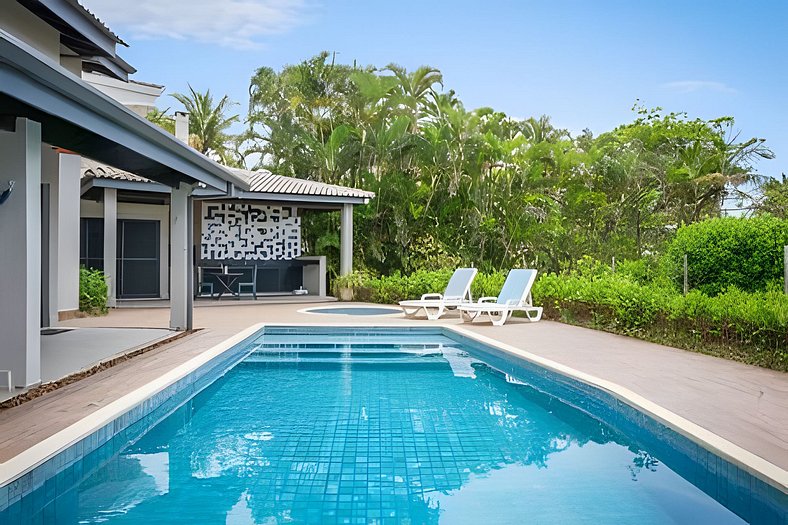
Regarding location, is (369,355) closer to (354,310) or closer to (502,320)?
(502,320)

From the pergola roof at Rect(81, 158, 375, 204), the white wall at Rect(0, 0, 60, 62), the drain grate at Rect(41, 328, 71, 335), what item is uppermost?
the white wall at Rect(0, 0, 60, 62)

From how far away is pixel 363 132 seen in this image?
22922mm

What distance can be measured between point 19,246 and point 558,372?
16.7 feet

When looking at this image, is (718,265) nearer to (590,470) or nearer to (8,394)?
(590,470)

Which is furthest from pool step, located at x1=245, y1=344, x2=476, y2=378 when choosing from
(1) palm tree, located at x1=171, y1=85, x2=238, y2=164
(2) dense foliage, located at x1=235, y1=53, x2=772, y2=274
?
(1) palm tree, located at x1=171, y1=85, x2=238, y2=164

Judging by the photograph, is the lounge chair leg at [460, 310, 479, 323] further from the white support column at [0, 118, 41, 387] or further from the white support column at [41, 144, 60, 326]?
the white support column at [0, 118, 41, 387]

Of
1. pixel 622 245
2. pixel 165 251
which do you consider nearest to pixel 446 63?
pixel 622 245

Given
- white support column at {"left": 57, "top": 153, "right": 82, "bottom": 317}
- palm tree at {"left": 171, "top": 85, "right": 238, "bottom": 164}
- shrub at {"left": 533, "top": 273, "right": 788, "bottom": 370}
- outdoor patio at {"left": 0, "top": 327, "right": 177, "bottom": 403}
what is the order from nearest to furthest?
outdoor patio at {"left": 0, "top": 327, "right": 177, "bottom": 403}, shrub at {"left": 533, "top": 273, "right": 788, "bottom": 370}, white support column at {"left": 57, "top": 153, "right": 82, "bottom": 317}, palm tree at {"left": 171, "top": 85, "right": 238, "bottom": 164}

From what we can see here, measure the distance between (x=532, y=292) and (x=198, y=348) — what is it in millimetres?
7335

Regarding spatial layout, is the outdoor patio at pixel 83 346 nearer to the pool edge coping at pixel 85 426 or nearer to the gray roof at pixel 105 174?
the pool edge coping at pixel 85 426

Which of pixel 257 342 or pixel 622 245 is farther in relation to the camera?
pixel 622 245

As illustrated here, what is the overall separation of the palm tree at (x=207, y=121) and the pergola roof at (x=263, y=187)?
43.9 feet

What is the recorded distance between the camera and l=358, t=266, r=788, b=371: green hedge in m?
7.52

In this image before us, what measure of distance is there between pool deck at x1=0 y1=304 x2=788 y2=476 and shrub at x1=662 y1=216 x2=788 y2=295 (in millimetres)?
1867
